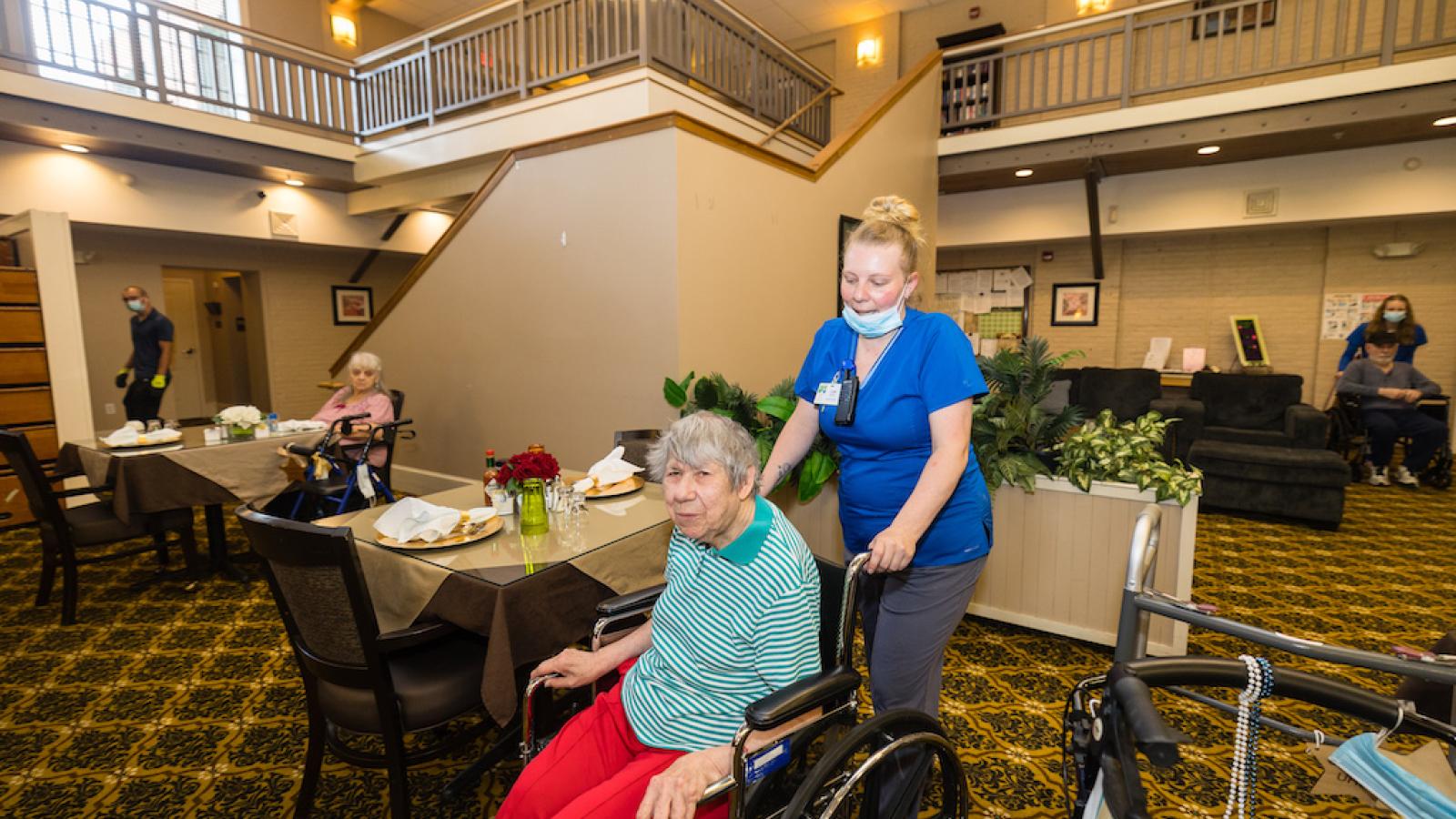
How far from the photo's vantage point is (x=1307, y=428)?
5180 millimetres

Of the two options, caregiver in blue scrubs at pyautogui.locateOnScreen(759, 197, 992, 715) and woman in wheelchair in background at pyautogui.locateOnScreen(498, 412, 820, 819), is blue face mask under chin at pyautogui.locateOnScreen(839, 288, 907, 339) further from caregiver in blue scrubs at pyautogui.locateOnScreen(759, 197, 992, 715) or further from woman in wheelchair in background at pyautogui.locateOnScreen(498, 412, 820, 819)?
woman in wheelchair in background at pyautogui.locateOnScreen(498, 412, 820, 819)

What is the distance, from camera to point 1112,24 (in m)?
7.94

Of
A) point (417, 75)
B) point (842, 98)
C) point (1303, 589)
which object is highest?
point (842, 98)

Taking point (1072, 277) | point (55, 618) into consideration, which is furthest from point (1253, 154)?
point (55, 618)

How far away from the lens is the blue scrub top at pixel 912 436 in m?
1.50

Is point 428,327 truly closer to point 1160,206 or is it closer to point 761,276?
point 761,276

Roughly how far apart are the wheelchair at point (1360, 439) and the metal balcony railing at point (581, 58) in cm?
552

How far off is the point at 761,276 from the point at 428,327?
106 inches

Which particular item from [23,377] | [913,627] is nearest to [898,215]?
[913,627]

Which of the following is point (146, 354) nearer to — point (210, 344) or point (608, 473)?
point (210, 344)

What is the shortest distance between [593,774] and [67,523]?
11.1ft

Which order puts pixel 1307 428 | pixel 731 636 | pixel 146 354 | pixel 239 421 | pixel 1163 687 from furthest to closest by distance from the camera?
pixel 146 354 → pixel 1307 428 → pixel 239 421 → pixel 731 636 → pixel 1163 687

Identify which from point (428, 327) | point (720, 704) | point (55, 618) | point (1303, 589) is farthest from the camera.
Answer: point (428, 327)

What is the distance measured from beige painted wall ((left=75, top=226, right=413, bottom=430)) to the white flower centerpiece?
5.21 metres
